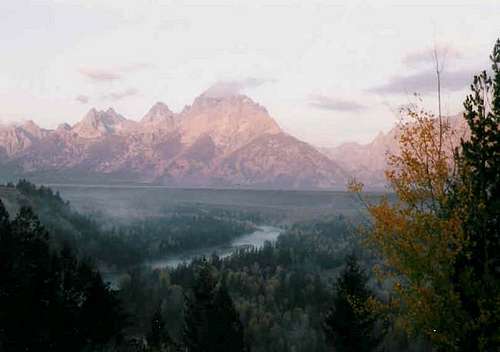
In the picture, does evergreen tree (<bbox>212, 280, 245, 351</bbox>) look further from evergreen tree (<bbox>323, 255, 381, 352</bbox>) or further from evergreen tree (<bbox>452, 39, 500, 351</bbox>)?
evergreen tree (<bbox>452, 39, 500, 351</bbox>)

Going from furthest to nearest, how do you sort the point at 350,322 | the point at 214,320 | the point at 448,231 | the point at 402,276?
1. the point at 214,320
2. the point at 350,322
3. the point at 402,276
4. the point at 448,231

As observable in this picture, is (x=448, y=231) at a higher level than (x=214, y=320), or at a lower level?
higher

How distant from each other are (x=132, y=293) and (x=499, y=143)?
127 m

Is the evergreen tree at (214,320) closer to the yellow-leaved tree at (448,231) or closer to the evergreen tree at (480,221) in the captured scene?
the yellow-leaved tree at (448,231)

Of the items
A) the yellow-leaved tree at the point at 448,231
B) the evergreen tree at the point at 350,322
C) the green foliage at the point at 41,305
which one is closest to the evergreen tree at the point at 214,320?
the green foliage at the point at 41,305

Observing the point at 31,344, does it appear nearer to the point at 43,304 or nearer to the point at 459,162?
the point at 43,304

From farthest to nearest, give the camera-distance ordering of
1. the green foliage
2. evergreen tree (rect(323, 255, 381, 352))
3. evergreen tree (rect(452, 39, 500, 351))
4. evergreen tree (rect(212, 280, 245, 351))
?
evergreen tree (rect(212, 280, 245, 351)) → evergreen tree (rect(323, 255, 381, 352)) → the green foliage → evergreen tree (rect(452, 39, 500, 351))

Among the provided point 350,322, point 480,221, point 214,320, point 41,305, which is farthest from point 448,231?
point 41,305

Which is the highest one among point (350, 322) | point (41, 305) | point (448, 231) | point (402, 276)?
point (448, 231)

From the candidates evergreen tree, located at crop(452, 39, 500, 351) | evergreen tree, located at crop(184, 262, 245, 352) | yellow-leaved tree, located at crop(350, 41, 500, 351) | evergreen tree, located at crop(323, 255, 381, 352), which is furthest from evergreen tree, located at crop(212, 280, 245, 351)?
evergreen tree, located at crop(452, 39, 500, 351)

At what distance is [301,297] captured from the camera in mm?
162875

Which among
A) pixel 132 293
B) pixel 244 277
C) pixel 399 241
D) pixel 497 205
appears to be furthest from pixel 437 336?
pixel 244 277

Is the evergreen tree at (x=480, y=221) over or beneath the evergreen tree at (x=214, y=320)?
over

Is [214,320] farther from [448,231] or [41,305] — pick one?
[448,231]
